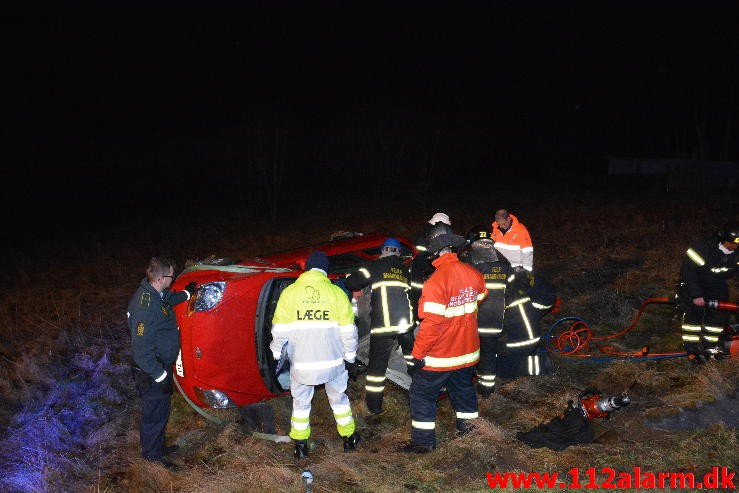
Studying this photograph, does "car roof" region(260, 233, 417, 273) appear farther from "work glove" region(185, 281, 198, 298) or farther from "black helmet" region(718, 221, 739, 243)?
"black helmet" region(718, 221, 739, 243)

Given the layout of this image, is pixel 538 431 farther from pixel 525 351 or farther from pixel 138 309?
pixel 138 309

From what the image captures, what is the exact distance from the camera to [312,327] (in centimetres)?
394

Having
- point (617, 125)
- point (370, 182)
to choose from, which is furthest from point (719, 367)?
point (617, 125)

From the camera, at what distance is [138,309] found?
3.92 m

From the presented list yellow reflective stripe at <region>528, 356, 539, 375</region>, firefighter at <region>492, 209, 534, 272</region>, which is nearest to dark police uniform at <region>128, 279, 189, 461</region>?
Result: yellow reflective stripe at <region>528, 356, 539, 375</region>

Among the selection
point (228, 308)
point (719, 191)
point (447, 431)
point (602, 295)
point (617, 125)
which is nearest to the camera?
point (228, 308)

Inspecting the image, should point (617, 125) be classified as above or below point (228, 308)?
above

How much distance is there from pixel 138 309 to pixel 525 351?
3.42 m

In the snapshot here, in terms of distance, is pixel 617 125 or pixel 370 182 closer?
pixel 370 182

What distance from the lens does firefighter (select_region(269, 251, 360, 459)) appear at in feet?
12.9

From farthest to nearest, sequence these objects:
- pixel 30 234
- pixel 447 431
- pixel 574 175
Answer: pixel 574 175
pixel 30 234
pixel 447 431

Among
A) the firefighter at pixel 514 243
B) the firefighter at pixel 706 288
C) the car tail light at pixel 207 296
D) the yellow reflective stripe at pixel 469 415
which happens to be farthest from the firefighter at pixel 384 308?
the firefighter at pixel 706 288

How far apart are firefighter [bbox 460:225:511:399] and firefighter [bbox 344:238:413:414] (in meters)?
0.61

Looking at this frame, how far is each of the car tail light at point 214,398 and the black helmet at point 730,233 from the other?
473 centimetres
